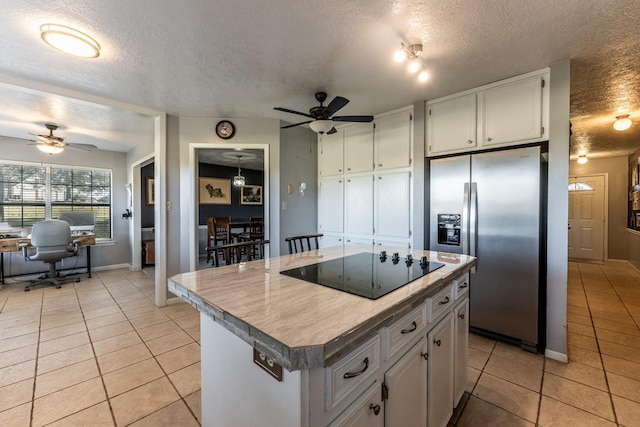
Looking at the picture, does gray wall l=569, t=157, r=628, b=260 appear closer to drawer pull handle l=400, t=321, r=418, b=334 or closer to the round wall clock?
drawer pull handle l=400, t=321, r=418, b=334

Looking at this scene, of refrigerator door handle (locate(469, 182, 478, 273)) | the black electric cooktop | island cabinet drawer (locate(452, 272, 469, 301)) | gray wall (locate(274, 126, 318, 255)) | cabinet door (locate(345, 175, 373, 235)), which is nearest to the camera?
the black electric cooktop

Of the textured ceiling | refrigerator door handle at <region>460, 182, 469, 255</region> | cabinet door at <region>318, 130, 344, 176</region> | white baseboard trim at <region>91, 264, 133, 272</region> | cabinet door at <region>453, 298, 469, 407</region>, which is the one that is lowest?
white baseboard trim at <region>91, 264, 133, 272</region>

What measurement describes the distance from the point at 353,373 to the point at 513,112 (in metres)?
2.74

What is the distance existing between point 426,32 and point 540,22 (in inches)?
28.0

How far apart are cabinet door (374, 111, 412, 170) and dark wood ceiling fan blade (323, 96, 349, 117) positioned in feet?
3.49

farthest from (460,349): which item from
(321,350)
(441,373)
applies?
(321,350)

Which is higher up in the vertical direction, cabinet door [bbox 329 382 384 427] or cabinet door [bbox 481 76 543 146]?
cabinet door [bbox 481 76 543 146]

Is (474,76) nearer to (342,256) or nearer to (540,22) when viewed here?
(540,22)

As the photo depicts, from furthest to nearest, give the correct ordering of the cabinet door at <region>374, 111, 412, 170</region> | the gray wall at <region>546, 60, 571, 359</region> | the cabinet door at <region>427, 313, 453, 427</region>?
the cabinet door at <region>374, 111, 412, 170</region>, the gray wall at <region>546, 60, 571, 359</region>, the cabinet door at <region>427, 313, 453, 427</region>

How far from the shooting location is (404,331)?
44.4 inches

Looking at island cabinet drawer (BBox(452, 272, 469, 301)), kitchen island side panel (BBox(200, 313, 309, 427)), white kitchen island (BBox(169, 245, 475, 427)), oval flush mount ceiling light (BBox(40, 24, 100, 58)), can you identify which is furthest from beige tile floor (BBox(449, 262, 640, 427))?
oval flush mount ceiling light (BBox(40, 24, 100, 58))

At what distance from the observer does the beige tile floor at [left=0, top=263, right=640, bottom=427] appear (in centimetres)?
169

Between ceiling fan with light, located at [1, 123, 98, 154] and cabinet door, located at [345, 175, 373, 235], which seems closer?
cabinet door, located at [345, 175, 373, 235]

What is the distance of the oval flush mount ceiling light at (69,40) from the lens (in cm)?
179
